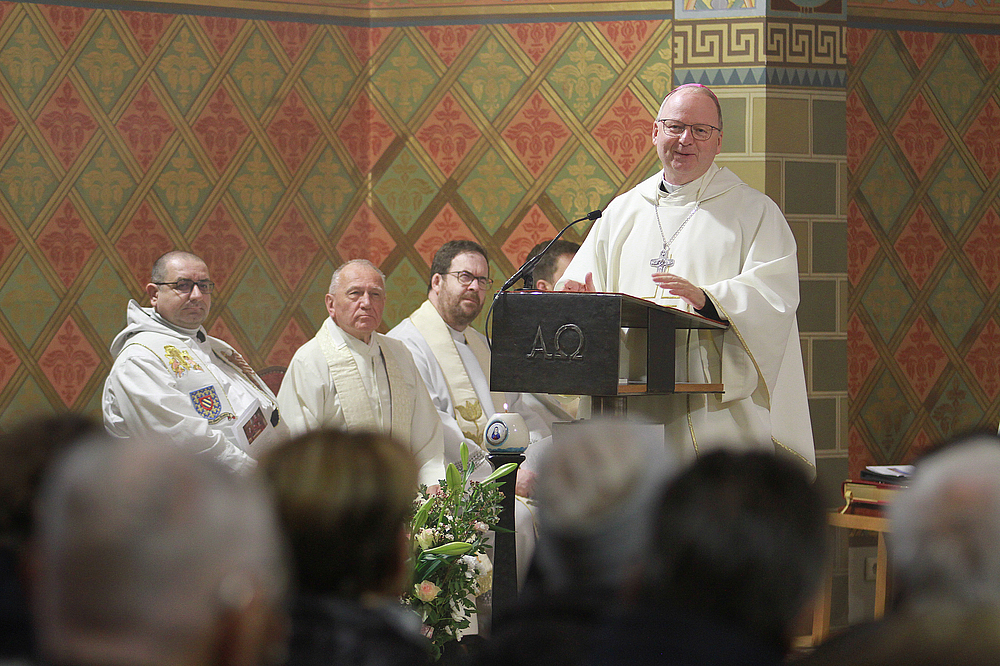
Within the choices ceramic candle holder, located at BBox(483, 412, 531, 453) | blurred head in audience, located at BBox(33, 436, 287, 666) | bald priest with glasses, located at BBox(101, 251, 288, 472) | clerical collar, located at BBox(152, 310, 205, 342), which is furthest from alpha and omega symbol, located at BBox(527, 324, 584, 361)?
clerical collar, located at BBox(152, 310, 205, 342)

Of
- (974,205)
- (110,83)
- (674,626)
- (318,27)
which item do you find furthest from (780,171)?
(674,626)

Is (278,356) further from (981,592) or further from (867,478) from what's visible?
(981,592)

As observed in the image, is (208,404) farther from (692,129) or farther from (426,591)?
(692,129)

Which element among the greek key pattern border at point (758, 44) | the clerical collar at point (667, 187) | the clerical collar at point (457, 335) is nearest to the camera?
the clerical collar at point (667, 187)

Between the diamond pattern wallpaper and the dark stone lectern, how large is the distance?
3329mm

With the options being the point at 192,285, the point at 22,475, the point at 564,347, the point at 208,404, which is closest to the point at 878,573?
the point at 564,347

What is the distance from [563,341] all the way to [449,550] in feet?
2.25

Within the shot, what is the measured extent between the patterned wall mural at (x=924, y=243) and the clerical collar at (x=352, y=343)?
2832 mm

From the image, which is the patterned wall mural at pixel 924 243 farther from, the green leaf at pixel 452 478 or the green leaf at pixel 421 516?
the green leaf at pixel 421 516

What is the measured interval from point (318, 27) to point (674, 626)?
6.30 m

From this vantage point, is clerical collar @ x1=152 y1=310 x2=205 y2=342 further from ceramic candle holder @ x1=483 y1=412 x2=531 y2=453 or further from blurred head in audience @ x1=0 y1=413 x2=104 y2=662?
blurred head in audience @ x1=0 y1=413 x2=104 y2=662

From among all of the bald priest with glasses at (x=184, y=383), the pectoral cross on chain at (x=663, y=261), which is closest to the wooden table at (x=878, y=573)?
the pectoral cross on chain at (x=663, y=261)

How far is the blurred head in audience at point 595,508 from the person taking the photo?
162 centimetres

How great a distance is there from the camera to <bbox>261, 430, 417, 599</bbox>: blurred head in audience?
1.64m
